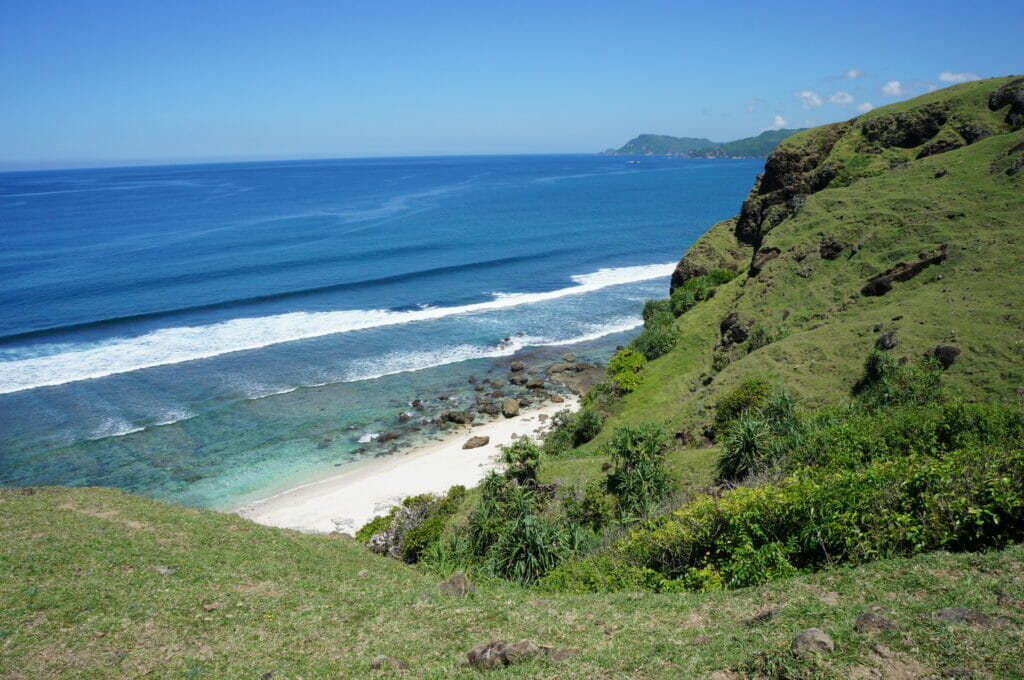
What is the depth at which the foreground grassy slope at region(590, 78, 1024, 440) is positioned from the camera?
23172mm

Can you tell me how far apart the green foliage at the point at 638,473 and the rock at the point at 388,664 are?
359 inches

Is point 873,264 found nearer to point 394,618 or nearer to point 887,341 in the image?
point 887,341

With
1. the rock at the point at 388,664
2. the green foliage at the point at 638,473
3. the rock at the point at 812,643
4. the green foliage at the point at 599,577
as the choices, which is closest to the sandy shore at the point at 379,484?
the green foliage at the point at 638,473

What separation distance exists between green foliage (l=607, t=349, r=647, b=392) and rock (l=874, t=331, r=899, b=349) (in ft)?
42.7

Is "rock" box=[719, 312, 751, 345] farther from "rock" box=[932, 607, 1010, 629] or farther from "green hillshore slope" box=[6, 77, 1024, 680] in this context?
"rock" box=[932, 607, 1010, 629]

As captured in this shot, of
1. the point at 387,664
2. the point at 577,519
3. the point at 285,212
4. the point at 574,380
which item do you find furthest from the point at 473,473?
the point at 285,212

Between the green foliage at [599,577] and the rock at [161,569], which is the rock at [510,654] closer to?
the green foliage at [599,577]

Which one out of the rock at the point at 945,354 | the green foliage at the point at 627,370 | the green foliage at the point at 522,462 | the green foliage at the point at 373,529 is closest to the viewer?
the rock at the point at 945,354

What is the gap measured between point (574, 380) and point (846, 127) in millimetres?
27496

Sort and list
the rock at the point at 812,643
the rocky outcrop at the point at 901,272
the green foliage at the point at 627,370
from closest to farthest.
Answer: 1. the rock at the point at 812,643
2. the rocky outcrop at the point at 901,272
3. the green foliage at the point at 627,370

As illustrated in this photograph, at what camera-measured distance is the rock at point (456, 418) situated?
38469 mm

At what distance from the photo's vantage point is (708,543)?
13.8 meters

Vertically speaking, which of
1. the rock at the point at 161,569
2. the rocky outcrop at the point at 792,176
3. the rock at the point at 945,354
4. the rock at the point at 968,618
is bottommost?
the rock at the point at 161,569

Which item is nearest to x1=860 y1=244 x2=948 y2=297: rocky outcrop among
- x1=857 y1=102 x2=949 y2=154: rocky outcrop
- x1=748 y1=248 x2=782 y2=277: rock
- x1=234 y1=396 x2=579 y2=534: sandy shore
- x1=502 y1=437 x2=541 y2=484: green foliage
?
x1=748 y1=248 x2=782 y2=277: rock
